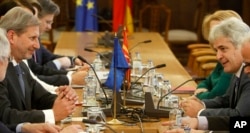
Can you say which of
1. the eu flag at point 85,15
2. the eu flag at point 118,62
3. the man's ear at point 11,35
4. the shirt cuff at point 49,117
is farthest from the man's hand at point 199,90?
the eu flag at point 85,15

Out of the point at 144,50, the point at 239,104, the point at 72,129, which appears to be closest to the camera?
the point at 72,129

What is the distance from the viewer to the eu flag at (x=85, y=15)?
8016mm

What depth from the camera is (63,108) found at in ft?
10.0

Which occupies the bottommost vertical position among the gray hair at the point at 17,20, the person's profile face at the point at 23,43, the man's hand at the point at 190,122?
the man's hand at the point at 190,122

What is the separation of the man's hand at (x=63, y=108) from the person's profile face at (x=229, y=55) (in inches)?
34.9

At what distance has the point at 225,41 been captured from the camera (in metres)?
3.25

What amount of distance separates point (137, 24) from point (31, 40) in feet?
19.4

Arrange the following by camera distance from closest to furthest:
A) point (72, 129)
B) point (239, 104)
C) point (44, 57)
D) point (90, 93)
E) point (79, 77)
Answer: point (72, 129), point (239, 104), point (90, 93), point (79, 77), point (44, 57)

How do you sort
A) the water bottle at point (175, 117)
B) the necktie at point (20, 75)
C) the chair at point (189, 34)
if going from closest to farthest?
the water bottle at point (175, 117)
the necktie at point (20, 75)
the chair at point (189, 34)

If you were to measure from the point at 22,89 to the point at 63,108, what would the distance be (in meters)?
0.41

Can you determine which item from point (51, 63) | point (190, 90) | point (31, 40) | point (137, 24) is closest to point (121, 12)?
point (137, 24)

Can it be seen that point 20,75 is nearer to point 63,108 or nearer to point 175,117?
point 63,108

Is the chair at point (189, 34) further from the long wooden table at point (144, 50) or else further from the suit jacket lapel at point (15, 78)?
the suit jacket lapel at point (15, 78)

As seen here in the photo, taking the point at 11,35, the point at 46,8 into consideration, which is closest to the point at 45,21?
the point at 46,8
